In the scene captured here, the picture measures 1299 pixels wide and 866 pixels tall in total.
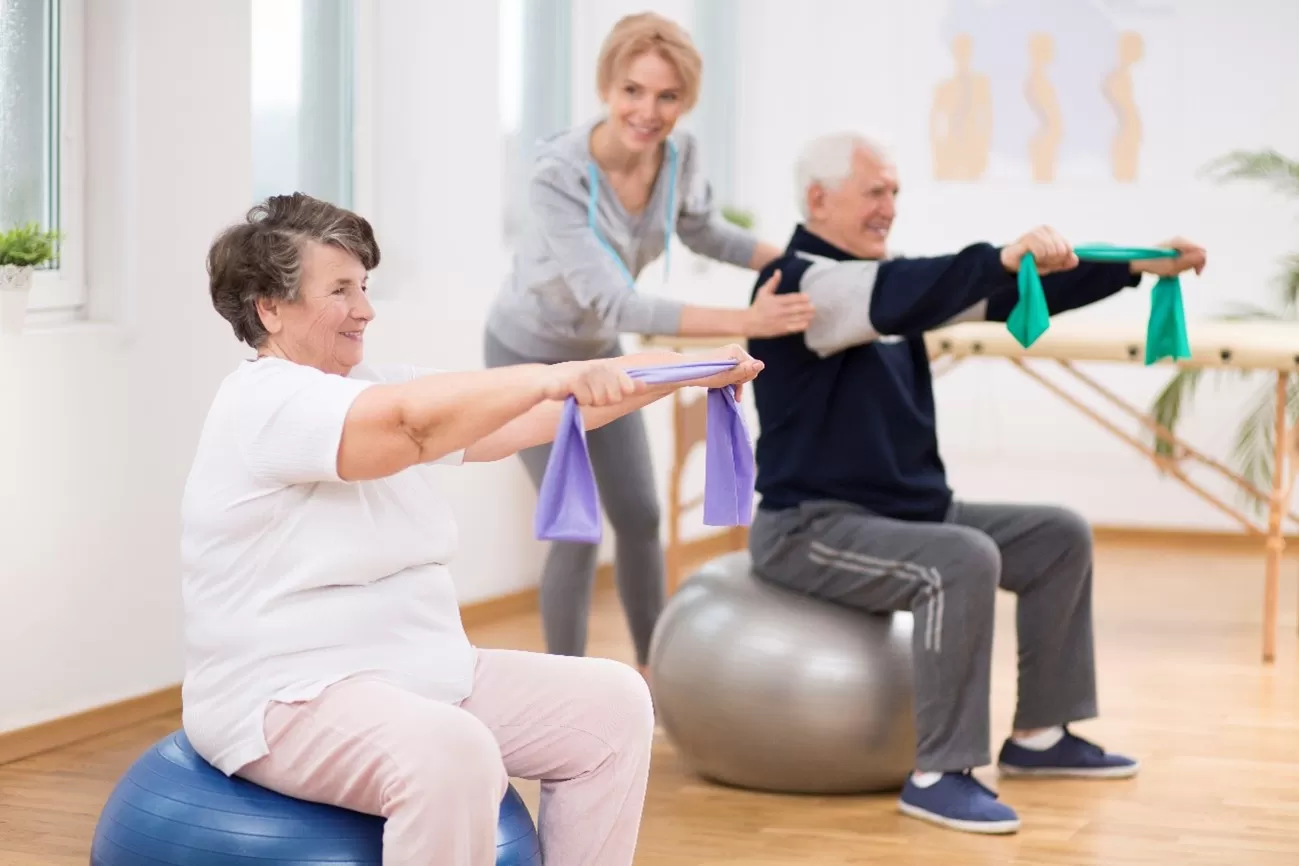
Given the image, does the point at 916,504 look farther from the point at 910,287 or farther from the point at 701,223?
the point at 701,223

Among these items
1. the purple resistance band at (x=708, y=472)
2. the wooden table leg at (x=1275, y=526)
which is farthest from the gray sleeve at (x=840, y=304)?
the wooden table leg at (x=1275, y=526)

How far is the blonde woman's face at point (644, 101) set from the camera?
337cm

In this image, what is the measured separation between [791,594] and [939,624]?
292mm

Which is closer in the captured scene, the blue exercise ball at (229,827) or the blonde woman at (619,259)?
the blue exercise ball at (229,827)

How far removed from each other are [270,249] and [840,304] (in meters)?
1.30

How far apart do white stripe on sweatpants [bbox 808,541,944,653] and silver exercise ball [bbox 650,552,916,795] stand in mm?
92

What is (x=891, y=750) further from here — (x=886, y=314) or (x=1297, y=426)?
(x=1297, y=426)

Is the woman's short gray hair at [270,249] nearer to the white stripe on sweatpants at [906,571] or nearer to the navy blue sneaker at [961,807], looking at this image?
the white stripe on sweatpants at [906,571]

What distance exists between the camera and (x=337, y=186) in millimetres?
4723

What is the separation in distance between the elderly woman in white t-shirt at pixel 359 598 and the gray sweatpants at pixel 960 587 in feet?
3.26

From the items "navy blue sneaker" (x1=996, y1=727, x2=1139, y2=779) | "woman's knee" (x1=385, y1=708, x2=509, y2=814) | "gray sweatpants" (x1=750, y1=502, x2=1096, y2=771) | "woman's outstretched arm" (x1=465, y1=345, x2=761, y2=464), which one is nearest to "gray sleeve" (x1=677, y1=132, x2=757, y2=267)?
"gray sweatpants" (x1=750, y1=502, x2=1096, y2=771)

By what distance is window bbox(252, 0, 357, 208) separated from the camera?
14.5ft

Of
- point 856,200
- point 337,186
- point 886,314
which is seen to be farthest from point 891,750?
point 337,186

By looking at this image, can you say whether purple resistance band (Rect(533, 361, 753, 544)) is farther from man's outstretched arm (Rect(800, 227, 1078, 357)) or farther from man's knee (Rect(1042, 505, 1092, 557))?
man's knee (Rect(1042, 505, 1092, 557))
